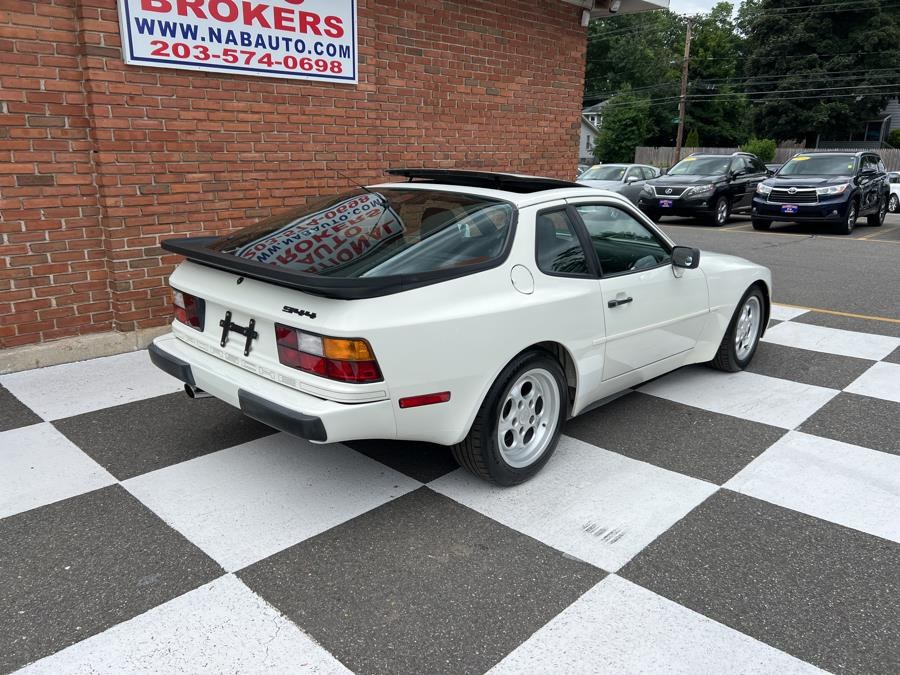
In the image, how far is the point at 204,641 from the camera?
2.54 m

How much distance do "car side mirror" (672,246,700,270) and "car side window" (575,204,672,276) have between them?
0.22ft

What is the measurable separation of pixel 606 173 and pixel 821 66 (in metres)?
34.9

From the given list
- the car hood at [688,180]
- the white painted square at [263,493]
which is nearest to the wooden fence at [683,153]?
the car hood at [688,180]

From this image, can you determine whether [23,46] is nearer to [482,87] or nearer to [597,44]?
[482,87]

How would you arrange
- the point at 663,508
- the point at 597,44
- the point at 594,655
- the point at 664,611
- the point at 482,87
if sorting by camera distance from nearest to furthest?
the point at 594,655, the point at 664,611, the point at 663,508, the point at 482,87, the point at 597,44

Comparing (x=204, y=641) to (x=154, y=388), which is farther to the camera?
(x=154, y=388)

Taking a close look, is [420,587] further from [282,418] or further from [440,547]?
[282,418]

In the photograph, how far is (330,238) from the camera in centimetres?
358

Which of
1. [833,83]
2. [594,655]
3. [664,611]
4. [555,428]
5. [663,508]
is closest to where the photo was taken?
[594,655]

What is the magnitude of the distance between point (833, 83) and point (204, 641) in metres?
51.8

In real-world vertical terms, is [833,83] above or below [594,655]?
above

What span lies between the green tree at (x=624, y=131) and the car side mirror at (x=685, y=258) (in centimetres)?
5263

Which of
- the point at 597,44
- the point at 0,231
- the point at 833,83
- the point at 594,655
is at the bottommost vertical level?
the point at 594,655

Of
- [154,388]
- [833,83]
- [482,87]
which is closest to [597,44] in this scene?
[833,83]
